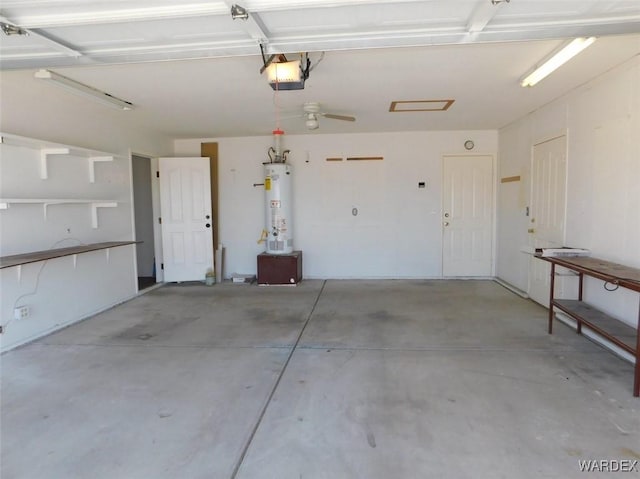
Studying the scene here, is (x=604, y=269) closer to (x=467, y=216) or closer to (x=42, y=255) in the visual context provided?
(x=467, y=216)

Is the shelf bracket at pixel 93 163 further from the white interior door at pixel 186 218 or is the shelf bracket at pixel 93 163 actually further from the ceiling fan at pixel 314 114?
the ceiling fan at pixel 314 114

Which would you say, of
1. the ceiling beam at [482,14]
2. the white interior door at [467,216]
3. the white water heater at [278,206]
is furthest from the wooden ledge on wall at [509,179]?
the ceiling beam at [482,14]

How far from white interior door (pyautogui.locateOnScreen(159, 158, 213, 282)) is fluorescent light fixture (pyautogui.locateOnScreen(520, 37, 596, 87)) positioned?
474cm

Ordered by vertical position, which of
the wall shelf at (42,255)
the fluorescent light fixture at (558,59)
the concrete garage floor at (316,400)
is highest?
the fluorescent light fixture at (558,59)

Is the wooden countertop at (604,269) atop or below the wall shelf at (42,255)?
below

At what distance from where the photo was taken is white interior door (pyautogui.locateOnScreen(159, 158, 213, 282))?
636 centimetres

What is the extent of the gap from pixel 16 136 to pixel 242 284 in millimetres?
3740

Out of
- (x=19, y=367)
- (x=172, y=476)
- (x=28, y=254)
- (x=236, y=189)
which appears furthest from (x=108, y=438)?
(x=236, y=189)

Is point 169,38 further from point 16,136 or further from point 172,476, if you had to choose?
point 172,476

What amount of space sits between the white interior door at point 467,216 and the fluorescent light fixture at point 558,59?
276 cm

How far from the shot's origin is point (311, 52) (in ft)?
9.81

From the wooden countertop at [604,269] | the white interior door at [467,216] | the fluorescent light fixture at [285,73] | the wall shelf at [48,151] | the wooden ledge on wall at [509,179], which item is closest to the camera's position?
the wooden countertop at [604,269]

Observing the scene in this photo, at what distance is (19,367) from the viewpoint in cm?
317

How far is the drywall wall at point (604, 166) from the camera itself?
3.19m
